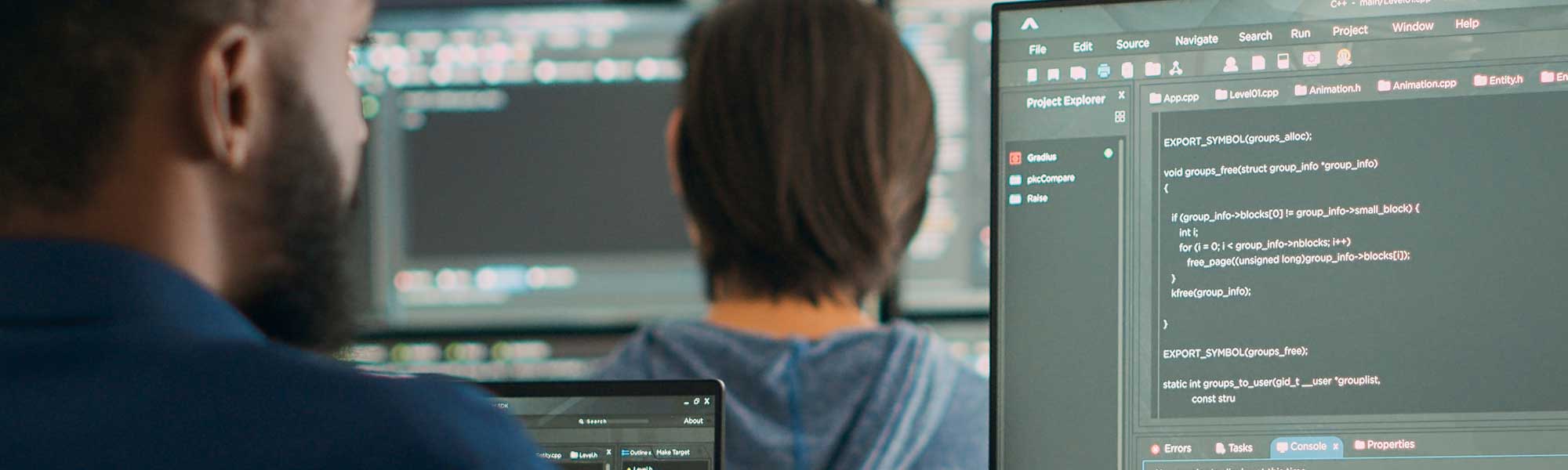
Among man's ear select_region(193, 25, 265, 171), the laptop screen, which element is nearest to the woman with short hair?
the laptop screen

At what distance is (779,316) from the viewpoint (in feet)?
4.17

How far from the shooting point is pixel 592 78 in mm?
1870

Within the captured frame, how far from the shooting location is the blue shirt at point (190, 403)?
18.3 inches

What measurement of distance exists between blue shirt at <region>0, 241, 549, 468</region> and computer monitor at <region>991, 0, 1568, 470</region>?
0.31m

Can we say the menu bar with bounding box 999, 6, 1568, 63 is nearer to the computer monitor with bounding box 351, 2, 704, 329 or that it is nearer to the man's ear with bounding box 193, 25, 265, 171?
the man's ear with bounding box 193, 25, 265, 171

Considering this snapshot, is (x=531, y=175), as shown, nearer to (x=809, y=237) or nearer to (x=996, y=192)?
(x=809, y=237)

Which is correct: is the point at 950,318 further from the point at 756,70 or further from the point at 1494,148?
the point at 1494,148

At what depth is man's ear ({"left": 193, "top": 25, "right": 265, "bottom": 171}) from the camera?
554 mm

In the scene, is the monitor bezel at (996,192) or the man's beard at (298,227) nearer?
the man's beard at (298,227)

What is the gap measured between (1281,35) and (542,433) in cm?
42

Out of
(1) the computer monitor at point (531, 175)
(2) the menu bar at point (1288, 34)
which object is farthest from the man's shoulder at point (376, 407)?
(1) the computer monitor at point (531, 175)

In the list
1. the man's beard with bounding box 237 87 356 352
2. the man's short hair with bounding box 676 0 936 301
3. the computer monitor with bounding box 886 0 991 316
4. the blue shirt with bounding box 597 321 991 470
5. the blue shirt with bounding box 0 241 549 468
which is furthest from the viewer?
the computer monitor with bounding box 886 0 991 316

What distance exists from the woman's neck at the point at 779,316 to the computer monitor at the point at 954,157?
0.55 meters

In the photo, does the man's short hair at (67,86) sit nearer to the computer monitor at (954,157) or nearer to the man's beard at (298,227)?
the man's beard at (298,227)
